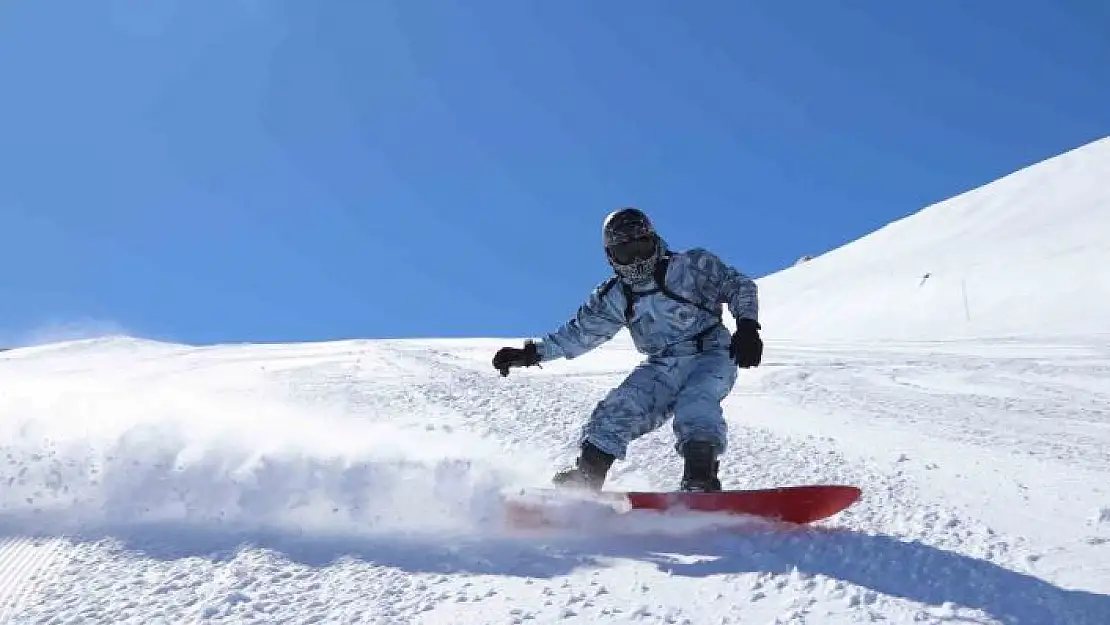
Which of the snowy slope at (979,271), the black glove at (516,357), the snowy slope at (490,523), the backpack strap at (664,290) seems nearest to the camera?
the snowy slope at (490,523)

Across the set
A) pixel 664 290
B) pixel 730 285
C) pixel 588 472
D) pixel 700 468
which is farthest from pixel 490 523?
pixel 730 285

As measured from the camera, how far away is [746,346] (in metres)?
4.35

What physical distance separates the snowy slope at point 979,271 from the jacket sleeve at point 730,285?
1830cm

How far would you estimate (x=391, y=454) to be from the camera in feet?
18.4

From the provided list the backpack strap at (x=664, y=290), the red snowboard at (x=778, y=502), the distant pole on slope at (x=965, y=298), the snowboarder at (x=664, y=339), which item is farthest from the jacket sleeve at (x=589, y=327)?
the distant pole on slope at (x=965, y=298)

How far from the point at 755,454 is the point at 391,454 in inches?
94.0

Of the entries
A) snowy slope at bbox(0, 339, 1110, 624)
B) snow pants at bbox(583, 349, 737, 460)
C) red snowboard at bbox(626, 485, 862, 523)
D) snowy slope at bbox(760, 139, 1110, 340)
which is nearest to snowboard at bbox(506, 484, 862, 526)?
red snowboard at bbox(626, 485, 862, 523)

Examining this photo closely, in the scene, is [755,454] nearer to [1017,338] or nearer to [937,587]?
[937,587]

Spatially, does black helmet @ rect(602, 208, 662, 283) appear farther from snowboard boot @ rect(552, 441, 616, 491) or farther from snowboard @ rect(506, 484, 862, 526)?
snowboard @ rect(506, 484, 862, 526)

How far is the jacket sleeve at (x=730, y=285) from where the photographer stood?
463cm

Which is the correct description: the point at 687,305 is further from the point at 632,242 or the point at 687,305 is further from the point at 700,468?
the point at 700,468

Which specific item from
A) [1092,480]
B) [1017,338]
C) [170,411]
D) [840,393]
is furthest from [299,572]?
[1017,338]

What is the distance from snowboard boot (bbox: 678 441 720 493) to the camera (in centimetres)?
430

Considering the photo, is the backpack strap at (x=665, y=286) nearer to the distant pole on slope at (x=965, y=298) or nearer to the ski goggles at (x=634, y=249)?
the ski goggles at (x=634, y=249)
